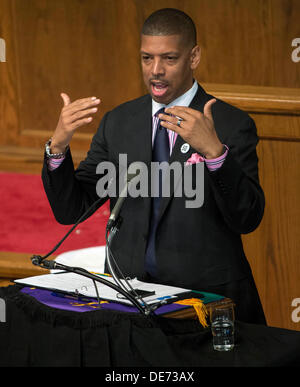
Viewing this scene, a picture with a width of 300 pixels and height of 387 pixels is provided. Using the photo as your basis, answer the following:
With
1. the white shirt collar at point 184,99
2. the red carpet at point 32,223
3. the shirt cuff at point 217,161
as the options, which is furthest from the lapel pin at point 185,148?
the red carpet at point 32,223

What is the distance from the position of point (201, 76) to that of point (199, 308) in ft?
6.42

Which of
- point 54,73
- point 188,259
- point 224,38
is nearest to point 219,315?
point 188,259

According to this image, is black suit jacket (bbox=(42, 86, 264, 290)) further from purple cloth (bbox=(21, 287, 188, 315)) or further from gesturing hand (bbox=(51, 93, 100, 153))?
purple cloth (bbox=(21, 287, 188, 315))

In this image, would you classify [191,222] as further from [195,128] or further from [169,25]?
[169,25]

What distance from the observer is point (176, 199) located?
2055 mm

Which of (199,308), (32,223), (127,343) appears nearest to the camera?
(127,343)

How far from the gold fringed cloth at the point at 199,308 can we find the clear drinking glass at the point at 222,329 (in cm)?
4

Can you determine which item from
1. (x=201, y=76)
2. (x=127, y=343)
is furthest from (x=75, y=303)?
(x=201, y=76)

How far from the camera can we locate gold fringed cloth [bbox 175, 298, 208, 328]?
1754mm

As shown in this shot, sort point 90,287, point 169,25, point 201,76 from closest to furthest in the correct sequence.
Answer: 1. point 90,287
2. point 169,25
3. point 201,76

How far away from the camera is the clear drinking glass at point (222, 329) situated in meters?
1.67

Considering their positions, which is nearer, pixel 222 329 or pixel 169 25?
pixel 222 329

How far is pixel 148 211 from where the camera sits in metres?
2.06
